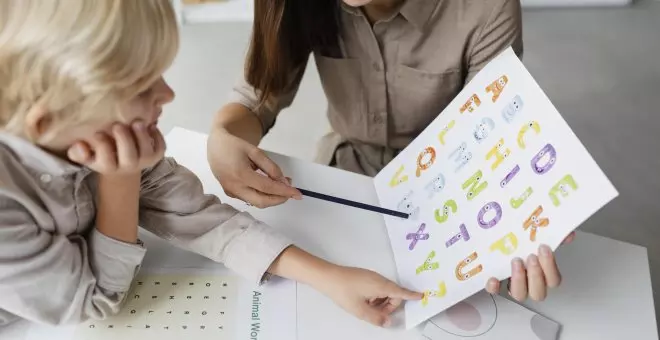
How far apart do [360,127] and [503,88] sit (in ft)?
1.32

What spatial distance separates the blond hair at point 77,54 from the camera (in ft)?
1.86

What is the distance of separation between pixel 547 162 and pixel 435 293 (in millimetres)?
188

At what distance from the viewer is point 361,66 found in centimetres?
106

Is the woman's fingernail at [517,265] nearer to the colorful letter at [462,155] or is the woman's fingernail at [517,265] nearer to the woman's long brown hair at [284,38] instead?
the colorful letter at [462,155]

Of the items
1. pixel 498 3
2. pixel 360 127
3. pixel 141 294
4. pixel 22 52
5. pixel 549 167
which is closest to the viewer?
pixel 22 52

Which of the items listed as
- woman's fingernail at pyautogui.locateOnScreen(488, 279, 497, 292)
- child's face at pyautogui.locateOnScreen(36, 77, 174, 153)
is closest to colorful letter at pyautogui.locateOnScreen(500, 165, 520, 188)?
woman's fingernail at pyautogui.locateOnScreen(488, 279, 497, 292)

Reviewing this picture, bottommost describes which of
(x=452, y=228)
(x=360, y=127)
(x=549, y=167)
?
(x=360, y=127)

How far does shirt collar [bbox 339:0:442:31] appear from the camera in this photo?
965 mm

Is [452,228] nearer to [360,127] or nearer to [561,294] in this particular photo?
[561,294]

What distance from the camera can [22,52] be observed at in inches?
22.5

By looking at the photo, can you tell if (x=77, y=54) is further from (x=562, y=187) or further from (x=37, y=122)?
(x=562, y=187)

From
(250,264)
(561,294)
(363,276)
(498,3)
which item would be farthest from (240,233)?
(498,3)

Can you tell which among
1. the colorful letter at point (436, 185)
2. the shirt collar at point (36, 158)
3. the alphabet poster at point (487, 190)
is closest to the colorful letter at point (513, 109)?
the alphabet poster at point (487, 190)

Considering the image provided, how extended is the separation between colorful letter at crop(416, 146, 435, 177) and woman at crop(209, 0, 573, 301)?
0.16m
